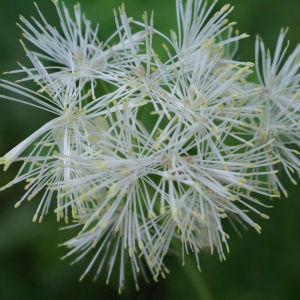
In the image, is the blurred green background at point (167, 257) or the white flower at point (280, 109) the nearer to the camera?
the white flower at point (280, 109)

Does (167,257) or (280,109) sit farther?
(167,257)

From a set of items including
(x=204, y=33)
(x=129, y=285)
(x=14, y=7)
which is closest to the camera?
(x=204, y=33)

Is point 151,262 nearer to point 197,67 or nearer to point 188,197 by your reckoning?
point 188,197

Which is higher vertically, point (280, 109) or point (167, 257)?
point (280, 109)

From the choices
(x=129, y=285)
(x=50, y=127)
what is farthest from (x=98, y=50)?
(x=129, y=285)

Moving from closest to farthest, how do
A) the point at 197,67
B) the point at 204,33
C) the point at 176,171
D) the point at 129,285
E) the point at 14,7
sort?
the point at 176,171, the point at 197,67, the point at 204,33, the point at 14,7, the point at 129,285

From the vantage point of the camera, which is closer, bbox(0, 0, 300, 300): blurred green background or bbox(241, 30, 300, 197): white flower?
bbox(241, 30, 300, 197): white flower

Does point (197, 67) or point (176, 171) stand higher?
point (197, 67)

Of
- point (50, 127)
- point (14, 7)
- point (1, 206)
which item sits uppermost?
point (14, 7)
